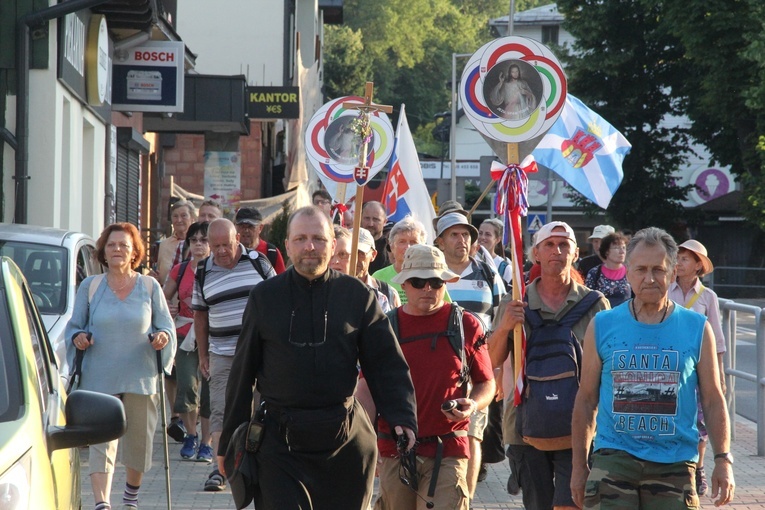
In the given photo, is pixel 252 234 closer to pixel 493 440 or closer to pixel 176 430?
pixel 176 430

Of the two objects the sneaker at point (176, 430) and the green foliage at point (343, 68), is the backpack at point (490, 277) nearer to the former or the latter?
the sneaker at point (176, 430)

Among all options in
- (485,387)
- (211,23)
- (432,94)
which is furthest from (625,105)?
(432,94)

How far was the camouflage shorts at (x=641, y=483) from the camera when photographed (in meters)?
5.27

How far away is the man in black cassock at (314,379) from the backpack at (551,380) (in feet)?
4.14

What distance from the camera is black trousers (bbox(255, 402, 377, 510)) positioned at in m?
5.22

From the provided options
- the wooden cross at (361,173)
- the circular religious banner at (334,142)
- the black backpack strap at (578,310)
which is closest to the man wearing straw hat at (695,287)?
the wooden cross at (361,173)

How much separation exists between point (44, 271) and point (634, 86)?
115 ft

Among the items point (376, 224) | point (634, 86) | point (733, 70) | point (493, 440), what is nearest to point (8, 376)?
point (493, 440)

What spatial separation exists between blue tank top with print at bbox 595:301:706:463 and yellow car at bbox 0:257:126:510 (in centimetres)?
221

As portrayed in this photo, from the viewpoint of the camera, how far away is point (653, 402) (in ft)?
17.4

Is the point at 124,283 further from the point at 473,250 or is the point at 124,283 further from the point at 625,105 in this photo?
the point at 625,105

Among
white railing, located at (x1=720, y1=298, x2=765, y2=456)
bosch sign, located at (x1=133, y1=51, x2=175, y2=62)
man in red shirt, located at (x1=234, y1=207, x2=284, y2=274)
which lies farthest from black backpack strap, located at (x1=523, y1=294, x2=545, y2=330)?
bosch sign, located at (x1=133, y1=51, x2=175, y2=62)

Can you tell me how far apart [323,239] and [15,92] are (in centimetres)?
967

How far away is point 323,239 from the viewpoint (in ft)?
17.7
